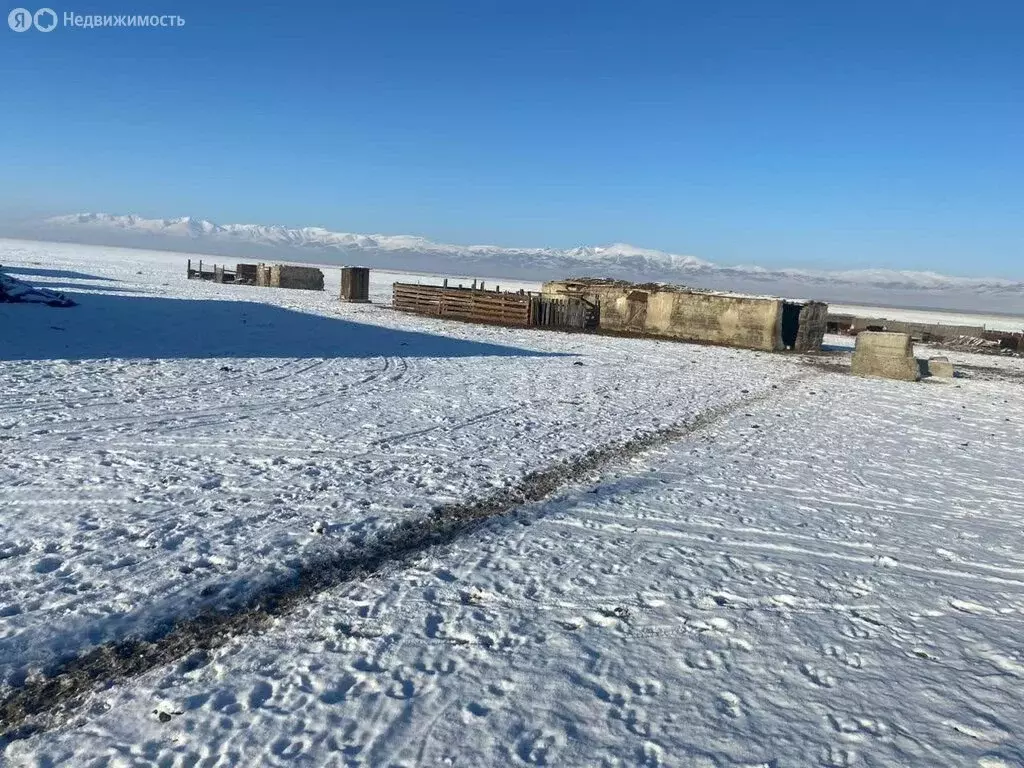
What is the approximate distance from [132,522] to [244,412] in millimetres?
4496

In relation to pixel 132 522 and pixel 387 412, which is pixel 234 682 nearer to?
pixel 132 522

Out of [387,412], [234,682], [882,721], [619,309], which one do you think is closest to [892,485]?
[882,721]

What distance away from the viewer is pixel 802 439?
432 inches

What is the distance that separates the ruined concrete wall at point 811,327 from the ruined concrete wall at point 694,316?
1081 millimetres

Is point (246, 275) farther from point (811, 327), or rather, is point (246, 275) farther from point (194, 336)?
point (811, 327)

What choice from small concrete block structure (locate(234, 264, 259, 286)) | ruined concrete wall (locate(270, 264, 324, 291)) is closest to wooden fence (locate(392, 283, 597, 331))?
ruined concrete wall (locate(270, 264, 324, 291))

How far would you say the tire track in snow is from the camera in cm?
369

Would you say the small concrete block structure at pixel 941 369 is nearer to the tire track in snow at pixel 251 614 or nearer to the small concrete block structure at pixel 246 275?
the tire track in snow at pixel 251 614

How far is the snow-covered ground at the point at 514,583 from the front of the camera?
3648mm

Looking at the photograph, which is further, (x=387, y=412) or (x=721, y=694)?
(x=387, y=412)

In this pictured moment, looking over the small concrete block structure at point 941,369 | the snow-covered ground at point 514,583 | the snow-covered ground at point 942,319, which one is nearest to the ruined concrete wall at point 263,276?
the snow-covered ground at point 514,583

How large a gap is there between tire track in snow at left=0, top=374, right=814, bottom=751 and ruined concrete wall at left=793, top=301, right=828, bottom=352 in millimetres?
22085

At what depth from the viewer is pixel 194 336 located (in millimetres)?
18828

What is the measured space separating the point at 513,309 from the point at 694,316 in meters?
7.52
